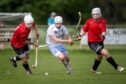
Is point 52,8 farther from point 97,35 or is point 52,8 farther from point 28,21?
point 28,21

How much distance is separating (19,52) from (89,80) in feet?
11.6

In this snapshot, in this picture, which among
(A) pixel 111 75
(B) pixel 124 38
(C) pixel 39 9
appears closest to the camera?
(A) pixel 111 75

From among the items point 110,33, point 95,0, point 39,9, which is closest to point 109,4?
point 95,0

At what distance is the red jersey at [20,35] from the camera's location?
24031mm

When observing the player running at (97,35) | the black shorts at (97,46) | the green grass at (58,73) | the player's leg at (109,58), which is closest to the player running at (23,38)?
the green grass at (58,73)

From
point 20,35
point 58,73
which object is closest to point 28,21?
point 20,35

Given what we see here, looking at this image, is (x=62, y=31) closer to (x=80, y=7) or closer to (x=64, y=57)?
(x=64, y=57)

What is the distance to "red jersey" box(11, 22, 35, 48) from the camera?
24031 mm

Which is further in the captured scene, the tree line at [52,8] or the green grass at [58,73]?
the tree line at [52,8]

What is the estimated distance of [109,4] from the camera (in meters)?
81.2

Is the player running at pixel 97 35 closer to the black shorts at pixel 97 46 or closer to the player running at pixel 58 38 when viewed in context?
the black shorts at pixel 97 46

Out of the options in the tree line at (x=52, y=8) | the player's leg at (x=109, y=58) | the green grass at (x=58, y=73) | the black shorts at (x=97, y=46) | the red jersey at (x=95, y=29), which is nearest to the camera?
→ the green grass at (x=58, y=73)

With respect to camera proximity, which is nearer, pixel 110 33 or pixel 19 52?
pixel 19 52

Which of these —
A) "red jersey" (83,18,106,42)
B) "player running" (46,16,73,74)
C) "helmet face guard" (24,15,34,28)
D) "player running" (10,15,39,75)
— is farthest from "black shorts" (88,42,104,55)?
"helmet face guard" (24,15,34,28)
